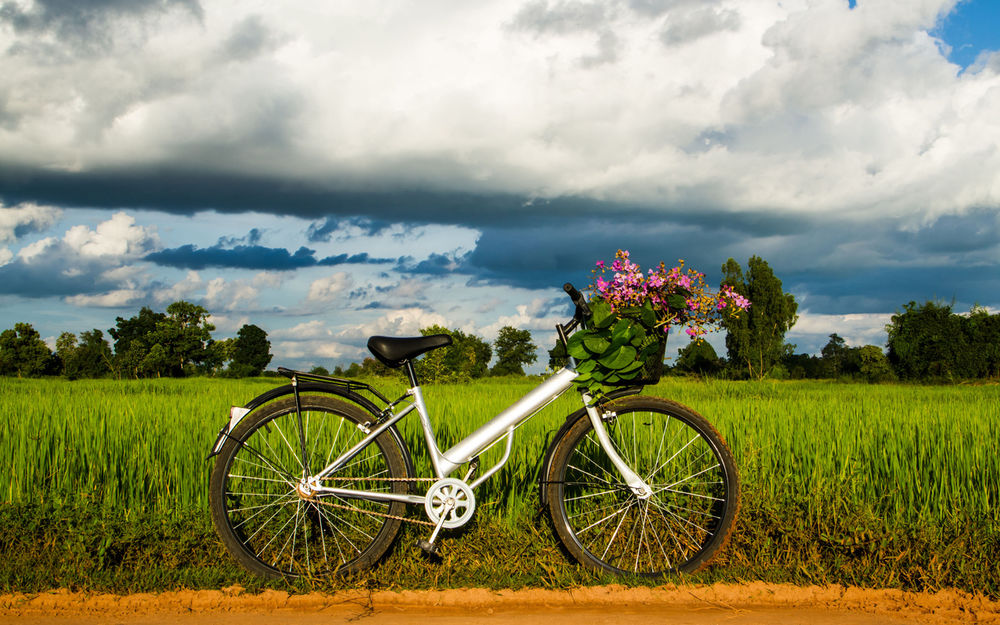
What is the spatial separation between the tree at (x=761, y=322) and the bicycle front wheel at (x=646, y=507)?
47900mm

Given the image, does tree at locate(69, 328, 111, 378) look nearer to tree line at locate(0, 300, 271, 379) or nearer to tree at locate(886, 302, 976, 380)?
tree line at locate(0, 300, 271, 379)

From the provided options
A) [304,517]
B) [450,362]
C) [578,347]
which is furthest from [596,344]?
[450,362]

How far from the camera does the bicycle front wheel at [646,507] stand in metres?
3.76

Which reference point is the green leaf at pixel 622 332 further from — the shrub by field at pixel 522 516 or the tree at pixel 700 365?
the tree at pixel 700 365

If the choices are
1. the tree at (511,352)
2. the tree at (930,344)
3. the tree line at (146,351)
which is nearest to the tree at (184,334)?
the tree line at (146,351)

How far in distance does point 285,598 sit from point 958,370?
3124 cm

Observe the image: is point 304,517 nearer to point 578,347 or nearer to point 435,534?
point 435,534

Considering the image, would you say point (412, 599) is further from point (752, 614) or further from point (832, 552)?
point (832, 552)

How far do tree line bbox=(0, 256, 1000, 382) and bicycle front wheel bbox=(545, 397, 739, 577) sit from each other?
13.9 meters

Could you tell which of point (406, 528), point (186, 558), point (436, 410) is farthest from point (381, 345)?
point (436, 410)

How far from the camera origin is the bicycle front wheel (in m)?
3.76

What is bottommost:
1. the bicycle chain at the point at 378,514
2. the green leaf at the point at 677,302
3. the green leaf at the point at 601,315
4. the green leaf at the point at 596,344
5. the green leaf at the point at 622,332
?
the bicycle chain at the point at 378,514

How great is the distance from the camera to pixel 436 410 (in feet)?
24.5

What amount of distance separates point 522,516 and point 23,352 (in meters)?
56.4
